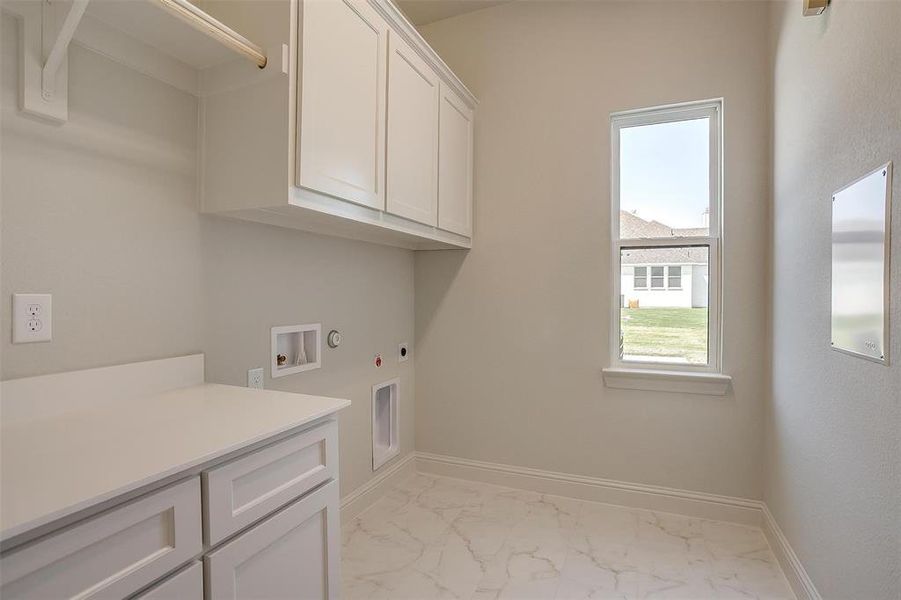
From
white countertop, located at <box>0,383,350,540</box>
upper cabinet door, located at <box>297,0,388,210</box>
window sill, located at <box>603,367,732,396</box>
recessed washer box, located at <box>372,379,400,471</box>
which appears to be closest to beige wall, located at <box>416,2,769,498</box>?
window sill, located at <box>603,367,732,396</box>

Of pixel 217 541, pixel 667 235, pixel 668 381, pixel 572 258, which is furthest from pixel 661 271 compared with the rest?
pixel 217 541

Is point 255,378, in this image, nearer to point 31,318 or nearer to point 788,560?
point 31,318

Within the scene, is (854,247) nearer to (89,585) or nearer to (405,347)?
(89,585)

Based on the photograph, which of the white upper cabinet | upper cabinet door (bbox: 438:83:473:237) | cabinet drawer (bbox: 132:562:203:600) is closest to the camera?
cabinet drawer (bbox: 132:562:203:600)

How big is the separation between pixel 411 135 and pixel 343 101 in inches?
20.7

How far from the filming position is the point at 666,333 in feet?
8.47

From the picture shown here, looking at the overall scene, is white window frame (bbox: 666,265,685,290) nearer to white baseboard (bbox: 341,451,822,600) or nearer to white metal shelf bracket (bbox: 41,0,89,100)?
white baseboard (bbox: 341,451,822,600)

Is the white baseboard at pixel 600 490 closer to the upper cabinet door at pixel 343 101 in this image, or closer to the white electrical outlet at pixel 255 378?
the white electrical outlet at pixel 255 378

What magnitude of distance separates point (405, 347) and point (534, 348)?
816mm

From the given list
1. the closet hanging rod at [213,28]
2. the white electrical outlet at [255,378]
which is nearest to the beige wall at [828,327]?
the closet hanging rod at [213,28]

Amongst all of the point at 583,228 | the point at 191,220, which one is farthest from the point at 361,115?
the point at 583,228

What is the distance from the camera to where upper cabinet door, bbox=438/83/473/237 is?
246 centimetres

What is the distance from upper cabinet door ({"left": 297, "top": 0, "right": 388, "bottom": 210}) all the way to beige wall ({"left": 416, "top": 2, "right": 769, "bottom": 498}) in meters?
1.11

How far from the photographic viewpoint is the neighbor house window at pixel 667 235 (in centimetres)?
247
